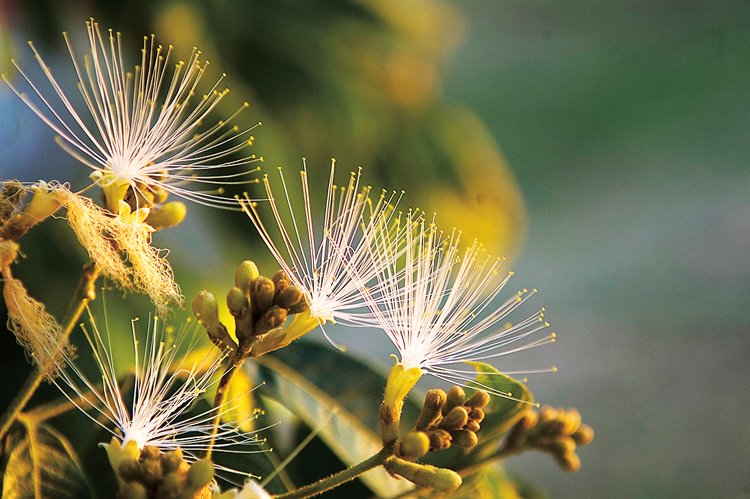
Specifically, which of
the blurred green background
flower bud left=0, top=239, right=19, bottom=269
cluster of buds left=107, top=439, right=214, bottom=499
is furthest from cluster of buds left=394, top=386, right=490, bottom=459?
the blurred green background

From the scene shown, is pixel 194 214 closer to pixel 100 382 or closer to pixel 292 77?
pixel 292 77

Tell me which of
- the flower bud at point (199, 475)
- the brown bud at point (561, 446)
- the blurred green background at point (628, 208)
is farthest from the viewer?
the blurred green background at point (628, 208)

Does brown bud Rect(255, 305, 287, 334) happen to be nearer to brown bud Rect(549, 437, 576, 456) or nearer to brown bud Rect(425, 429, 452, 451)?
brown bud Rect(425, 429, 452, 451)

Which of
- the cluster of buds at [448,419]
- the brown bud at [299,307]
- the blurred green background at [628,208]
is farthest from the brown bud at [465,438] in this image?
the blurred green background at [628,208]

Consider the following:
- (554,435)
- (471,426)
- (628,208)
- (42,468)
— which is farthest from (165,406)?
(628,208)

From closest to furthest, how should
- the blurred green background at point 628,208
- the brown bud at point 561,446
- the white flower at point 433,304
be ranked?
1. the white flower at point 433,304
2. the brown bud at point 561,446
3. the blurred green background at point 628,208

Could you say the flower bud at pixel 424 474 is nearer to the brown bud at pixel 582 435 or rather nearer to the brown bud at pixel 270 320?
the brown bud at pixel 270 320

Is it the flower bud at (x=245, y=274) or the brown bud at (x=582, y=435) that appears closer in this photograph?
the flower bud at (x=245, y=274)

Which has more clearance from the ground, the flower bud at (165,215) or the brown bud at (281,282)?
the flower bud at (165,215)
